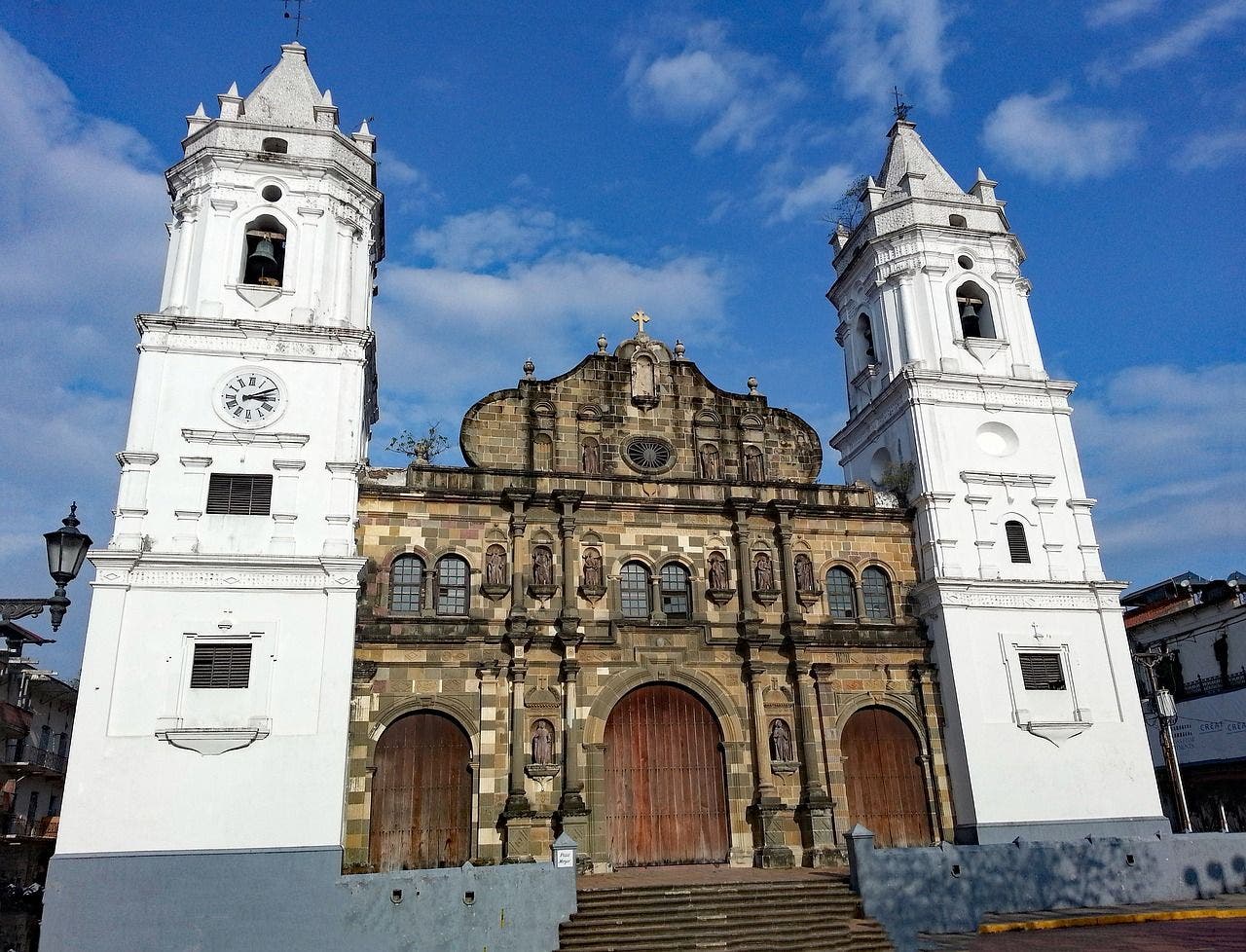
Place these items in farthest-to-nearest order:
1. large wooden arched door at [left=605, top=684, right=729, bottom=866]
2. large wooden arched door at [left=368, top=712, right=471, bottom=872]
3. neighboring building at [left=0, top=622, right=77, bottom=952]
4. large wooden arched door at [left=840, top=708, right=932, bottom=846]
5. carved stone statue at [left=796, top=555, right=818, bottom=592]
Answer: neighboring building at [left=0, top=622, right=77, bottom=952]
carved stone statue at [left=796, top=555, right=818, bottom=592]
large wooden arched door at [left=840, top=708, right=932, bottom=846]
large wooden arched door at [left=605, top=684, right=729, bottom=866]
large wooden arched door at [left=368, top=712, right=471, bottom=872]

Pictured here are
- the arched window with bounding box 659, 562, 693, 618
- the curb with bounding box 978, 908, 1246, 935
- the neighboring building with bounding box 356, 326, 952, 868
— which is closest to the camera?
the curb with bounding box 978, 908, 1246, 935

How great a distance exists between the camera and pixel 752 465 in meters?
25.6

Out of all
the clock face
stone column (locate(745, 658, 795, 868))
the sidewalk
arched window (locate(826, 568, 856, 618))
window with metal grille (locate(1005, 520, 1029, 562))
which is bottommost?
the sidewalk

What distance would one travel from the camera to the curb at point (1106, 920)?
1802cm

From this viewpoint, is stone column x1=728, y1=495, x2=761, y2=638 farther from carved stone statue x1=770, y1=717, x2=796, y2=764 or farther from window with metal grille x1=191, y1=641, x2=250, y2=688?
window with metal grille x1=191, y1=641, x2=250, y2=688

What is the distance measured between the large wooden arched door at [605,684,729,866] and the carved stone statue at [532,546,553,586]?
3.34 m

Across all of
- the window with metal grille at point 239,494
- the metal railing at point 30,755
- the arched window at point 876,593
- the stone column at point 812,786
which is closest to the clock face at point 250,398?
the window with metal grille at point 239,494

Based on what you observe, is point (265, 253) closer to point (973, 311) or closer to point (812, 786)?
point (812, 786)

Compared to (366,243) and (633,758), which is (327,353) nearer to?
(366,243)

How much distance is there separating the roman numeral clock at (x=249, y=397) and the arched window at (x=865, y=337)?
1704cm

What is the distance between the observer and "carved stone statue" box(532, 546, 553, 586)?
2277 centimetres

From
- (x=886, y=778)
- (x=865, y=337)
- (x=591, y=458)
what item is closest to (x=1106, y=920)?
(x=886, y=778)

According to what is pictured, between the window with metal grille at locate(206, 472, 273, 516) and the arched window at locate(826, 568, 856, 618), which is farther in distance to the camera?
the arched window at locate(826, 568, 856, 618)

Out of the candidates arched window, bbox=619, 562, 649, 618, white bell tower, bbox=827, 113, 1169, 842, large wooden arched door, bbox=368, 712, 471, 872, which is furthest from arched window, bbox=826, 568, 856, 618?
large wooden arched door, bbox=368, 712, 471, 872
